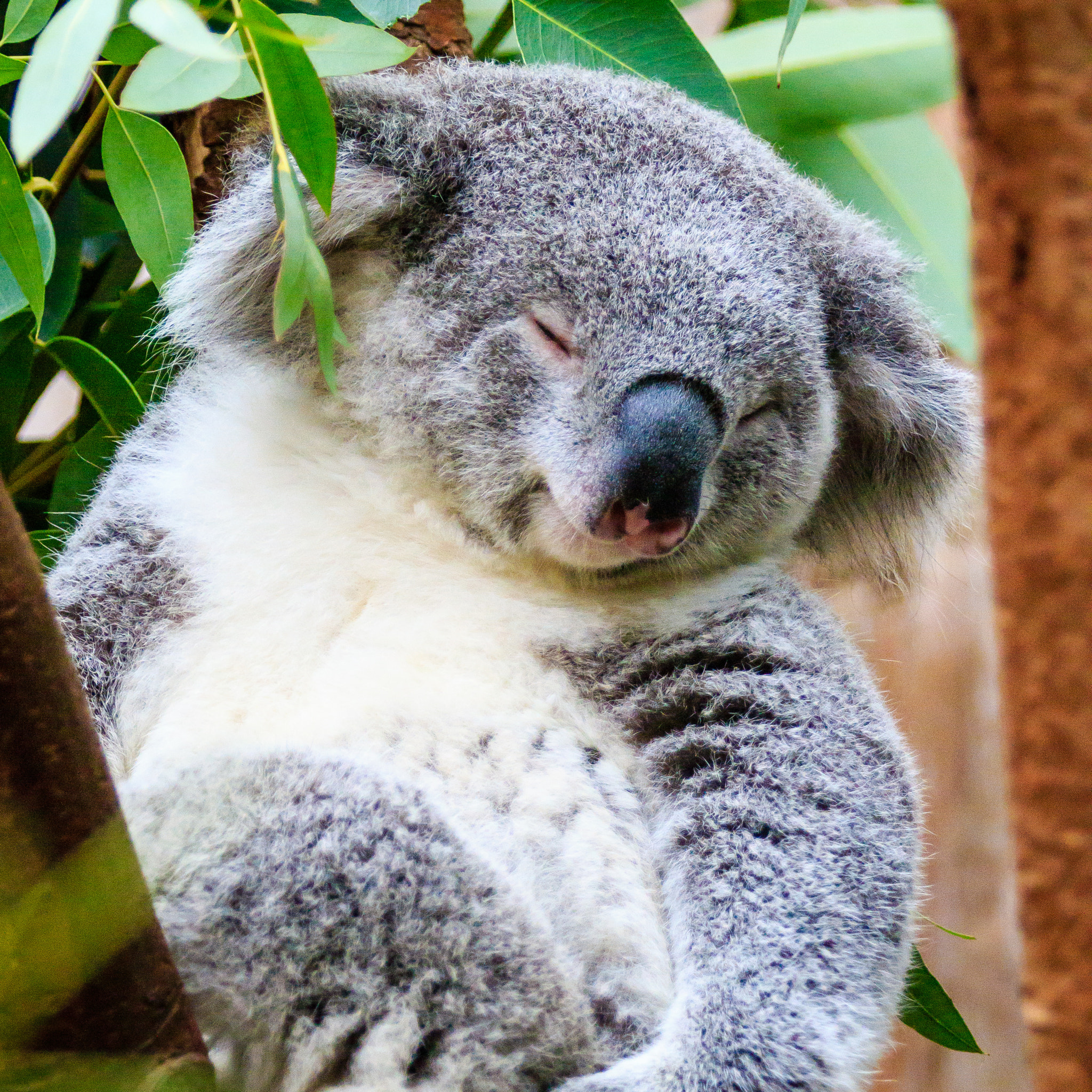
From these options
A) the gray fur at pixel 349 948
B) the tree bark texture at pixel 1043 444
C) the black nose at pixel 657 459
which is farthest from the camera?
the black nose at pixel 657 459

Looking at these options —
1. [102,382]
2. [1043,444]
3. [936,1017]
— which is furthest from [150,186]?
[936,1017]

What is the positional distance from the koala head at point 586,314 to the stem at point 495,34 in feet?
1.83

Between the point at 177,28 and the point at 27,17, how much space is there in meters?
1.00

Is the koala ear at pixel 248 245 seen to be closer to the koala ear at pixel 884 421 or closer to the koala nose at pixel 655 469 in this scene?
the koala nose at pixel 655 469

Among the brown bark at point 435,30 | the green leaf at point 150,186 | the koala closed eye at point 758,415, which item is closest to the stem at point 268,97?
the green leaf at point 150,186

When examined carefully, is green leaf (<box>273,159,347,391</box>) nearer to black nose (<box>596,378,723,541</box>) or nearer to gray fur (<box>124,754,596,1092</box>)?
black nose (<box>596,378,723,541</box>)

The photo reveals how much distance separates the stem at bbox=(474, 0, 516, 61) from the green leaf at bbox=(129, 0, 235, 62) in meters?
1.58

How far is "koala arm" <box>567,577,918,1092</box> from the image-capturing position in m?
1.42

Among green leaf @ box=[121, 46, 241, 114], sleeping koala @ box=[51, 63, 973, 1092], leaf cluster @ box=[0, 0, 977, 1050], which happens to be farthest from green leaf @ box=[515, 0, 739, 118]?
green leaf @ box=[121, 46, 241, 114]

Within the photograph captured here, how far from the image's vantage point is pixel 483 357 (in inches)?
66.9

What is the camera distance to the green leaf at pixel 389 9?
5.85 ft

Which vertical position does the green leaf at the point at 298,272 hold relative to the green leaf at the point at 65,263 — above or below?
above

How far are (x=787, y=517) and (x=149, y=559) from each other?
3.11 ft

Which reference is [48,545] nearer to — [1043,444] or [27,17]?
[27,17]
